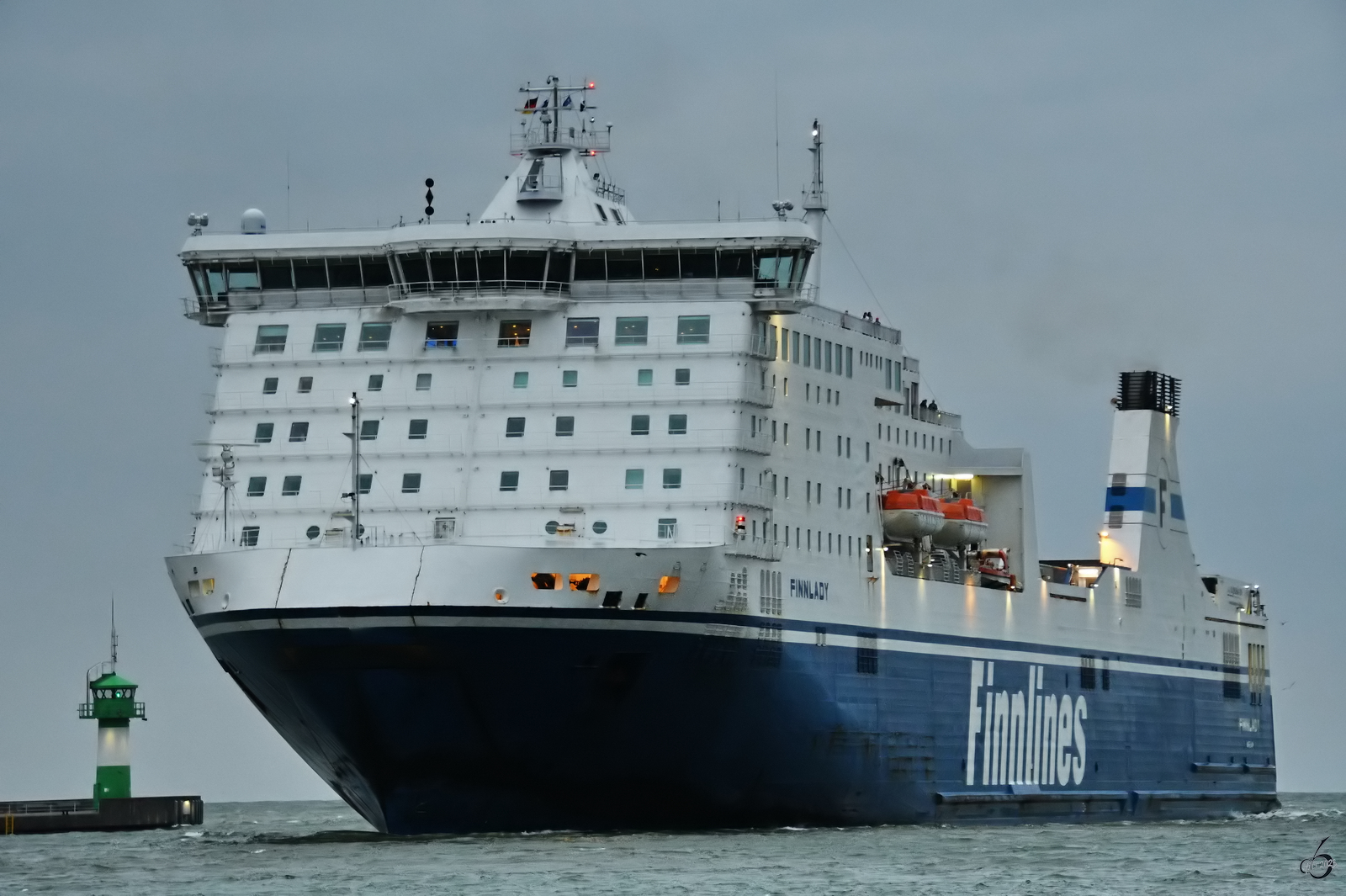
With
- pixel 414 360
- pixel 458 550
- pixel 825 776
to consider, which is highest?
pixel 414 360

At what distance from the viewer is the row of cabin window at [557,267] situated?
4484 cm

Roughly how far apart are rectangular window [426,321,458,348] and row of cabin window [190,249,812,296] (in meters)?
0.68

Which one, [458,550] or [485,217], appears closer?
[458,550]

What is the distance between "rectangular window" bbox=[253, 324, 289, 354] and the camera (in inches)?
1809

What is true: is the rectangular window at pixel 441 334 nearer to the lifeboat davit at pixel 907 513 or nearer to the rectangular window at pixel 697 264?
the rectangular window at pixel 697 264

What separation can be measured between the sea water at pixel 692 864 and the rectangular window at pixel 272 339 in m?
8.61

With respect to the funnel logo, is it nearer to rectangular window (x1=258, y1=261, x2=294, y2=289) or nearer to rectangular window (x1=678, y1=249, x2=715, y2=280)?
rectangular window (x1=678, y1=249, x2=715, y2=280)

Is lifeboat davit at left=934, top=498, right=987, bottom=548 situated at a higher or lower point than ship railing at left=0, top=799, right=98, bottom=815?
higher

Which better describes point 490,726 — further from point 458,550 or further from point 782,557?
point 782,557

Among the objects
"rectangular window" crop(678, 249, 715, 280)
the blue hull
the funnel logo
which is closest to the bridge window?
"rectangular window" crop(678, 249, 715, 280)

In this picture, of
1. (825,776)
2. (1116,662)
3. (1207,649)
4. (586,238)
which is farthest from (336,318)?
(1207,649)

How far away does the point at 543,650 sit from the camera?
41250 millimetres

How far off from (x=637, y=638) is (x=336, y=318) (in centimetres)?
837

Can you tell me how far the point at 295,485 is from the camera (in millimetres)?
44531
